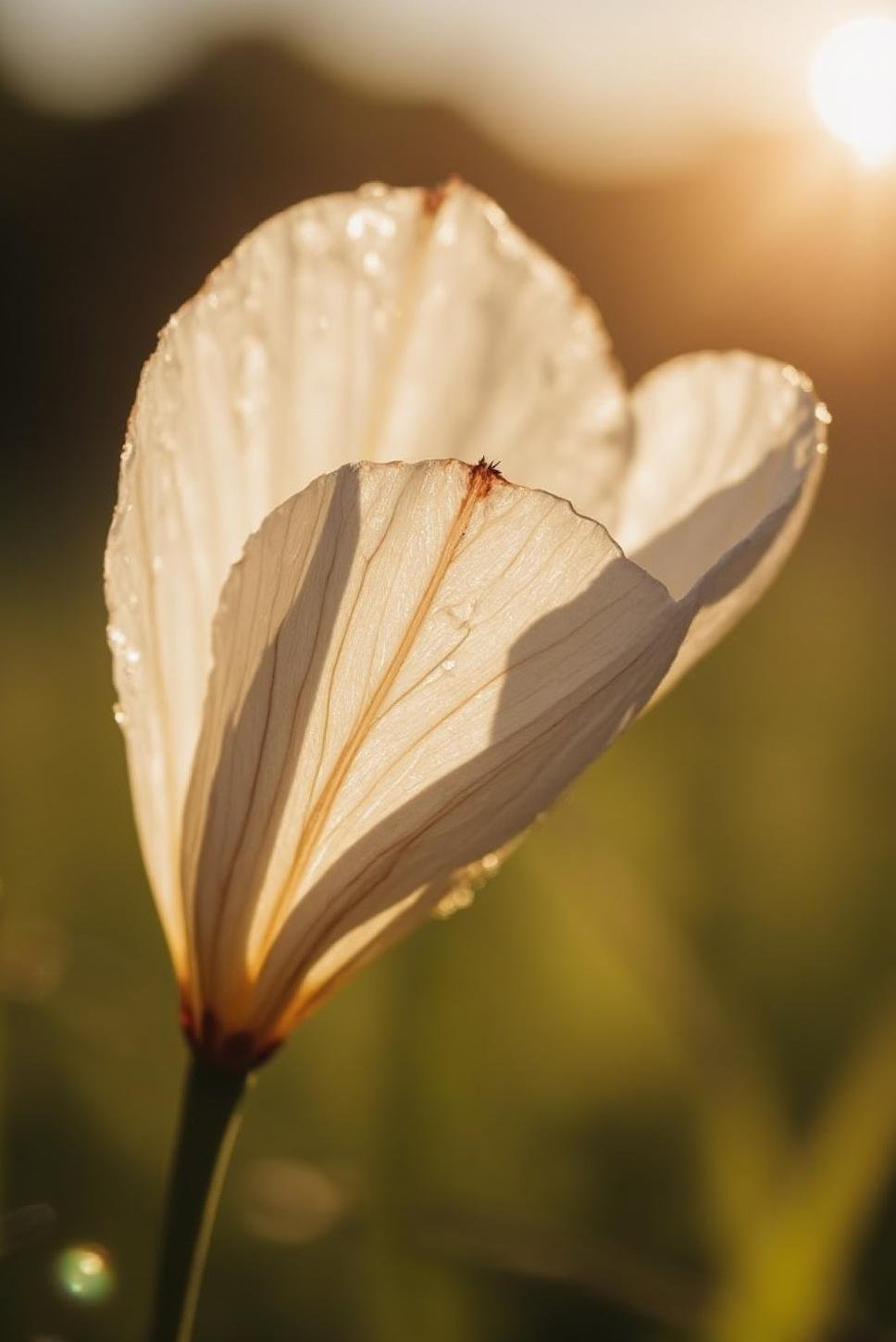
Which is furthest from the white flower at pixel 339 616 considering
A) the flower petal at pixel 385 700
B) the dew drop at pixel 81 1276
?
the dew drop at pixel 81 1276

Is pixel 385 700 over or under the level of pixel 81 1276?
over

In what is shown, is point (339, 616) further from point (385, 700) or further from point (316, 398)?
point (316, 398)

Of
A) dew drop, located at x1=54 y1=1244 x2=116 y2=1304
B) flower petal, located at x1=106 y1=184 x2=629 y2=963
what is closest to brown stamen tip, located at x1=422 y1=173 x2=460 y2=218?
flower petal, located at x1=106 y1=184 x2=629 y2=963

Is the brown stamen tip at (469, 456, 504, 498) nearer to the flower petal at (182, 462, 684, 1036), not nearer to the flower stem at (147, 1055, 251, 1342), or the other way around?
the flower petal at (182, 462, 684, 1036)

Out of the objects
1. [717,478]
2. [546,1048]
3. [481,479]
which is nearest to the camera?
[481,479]

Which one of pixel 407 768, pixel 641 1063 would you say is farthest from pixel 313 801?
pixel 641 1063

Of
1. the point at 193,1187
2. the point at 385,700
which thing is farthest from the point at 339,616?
the point at 193,1187

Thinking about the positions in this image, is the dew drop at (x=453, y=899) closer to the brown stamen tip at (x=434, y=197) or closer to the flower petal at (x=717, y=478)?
the flower petal at (x=717, y=478)
